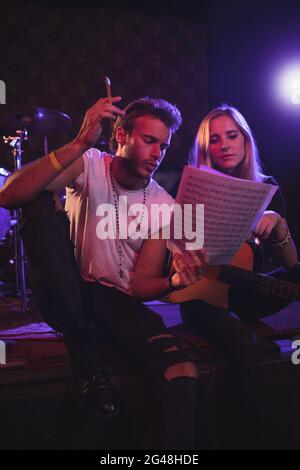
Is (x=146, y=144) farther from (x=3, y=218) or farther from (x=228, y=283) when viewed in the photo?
(x=3, y=218)

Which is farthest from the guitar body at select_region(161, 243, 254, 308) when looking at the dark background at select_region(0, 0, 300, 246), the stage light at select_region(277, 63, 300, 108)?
the stage light at select_region(277, 63, 300, 108)

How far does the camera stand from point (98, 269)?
1409 mm

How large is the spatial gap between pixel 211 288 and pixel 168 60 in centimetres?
325

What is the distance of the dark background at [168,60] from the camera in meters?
3.74

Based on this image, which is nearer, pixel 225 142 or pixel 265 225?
pixel 265 225

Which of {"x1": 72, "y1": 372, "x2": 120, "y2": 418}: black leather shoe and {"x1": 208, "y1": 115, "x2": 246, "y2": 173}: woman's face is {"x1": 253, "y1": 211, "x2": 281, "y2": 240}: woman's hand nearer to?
{"x1": 208, "y1": 115, "x2": 246, "y2": 173}: woman's face

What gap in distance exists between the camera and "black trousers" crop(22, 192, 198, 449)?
111cm

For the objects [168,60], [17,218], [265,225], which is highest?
[168,60]

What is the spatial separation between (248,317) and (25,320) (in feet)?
4.30

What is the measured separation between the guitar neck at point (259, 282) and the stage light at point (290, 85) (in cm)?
251

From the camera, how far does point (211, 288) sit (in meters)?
1.58

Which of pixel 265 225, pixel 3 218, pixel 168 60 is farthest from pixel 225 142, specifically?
pixel 168 60

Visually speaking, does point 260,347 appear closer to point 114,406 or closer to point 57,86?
point 114,406
